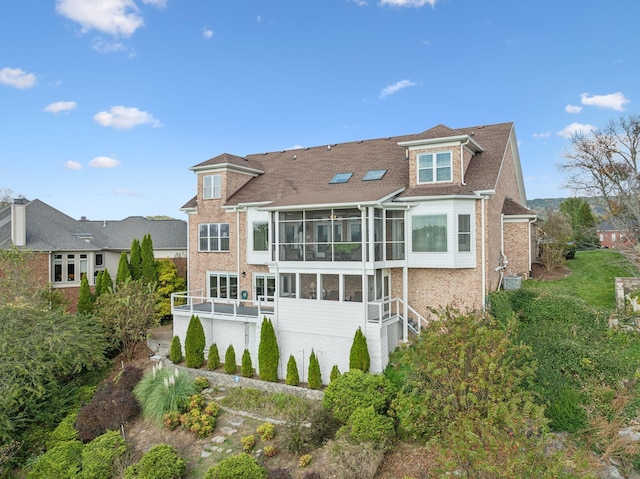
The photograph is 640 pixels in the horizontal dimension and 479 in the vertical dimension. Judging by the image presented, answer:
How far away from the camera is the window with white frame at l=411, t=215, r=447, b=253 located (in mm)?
16656

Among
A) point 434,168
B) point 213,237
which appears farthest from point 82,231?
point 434,168

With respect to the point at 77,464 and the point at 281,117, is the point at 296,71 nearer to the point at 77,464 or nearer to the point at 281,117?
the point at 281,117

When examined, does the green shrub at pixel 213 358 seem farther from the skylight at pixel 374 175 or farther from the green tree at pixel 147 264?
the skylight at pixel 374 175

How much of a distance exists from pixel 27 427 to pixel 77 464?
4.21 meters

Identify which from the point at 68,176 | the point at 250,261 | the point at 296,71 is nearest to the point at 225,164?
the point at 250,261

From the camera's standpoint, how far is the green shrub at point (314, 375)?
612 inches

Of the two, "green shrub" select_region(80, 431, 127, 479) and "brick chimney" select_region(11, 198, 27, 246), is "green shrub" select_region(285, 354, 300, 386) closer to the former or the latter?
"green shrub" select_region(80, 431, 127, 479)

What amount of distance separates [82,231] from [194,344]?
16.9 metres

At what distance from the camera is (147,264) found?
2544cm

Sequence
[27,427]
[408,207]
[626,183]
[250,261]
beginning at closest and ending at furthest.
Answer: [27,427], [408,207], [250,261], [626,183]

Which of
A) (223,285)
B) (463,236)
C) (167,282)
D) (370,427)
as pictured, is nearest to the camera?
(370,427)

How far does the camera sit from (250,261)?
20.8 m

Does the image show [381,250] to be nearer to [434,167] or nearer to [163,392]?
[434,167]

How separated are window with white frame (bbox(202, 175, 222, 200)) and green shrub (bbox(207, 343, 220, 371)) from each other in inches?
329
